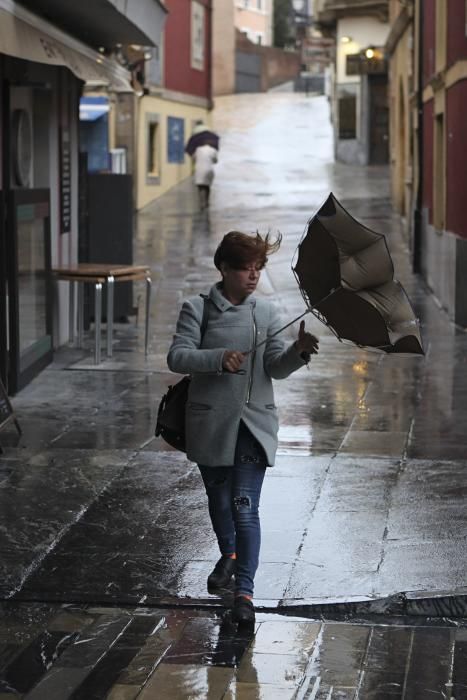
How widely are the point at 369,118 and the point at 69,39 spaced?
28.5m

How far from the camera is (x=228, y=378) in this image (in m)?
5.91

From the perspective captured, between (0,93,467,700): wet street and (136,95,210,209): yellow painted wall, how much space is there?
21066mm

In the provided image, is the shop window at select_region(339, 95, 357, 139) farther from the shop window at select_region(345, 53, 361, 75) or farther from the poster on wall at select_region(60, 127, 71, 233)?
the poster on wall at select_region(60, 127, 71, 233)

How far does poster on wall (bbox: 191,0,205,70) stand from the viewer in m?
40.9

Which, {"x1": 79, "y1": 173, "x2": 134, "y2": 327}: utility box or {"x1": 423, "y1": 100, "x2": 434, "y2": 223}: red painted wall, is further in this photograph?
{"x1": 423, "y1": 100, "x2": 434, "y2": 223}: red painted wall

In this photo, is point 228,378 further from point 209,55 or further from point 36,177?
point 209,55

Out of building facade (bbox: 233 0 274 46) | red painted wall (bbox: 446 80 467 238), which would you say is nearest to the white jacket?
red painted wall (bbox: 446 80 467 238)

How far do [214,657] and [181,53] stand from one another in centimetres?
3555

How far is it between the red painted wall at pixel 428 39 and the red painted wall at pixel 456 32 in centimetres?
268

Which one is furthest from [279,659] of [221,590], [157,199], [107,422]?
[157,199]

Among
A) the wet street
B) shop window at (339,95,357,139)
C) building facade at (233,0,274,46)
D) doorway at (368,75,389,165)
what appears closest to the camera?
the wet street

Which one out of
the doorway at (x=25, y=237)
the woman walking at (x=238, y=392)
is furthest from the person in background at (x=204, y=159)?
the woman walking at (x=238, y=392)

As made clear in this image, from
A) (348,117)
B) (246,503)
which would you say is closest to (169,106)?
(348,117)

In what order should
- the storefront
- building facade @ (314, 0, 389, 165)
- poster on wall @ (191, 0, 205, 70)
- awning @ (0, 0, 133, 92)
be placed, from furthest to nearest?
poster on wall @ (191, 0, 205, 70) → building facade @ (314, 0, 389, 165) → the storefront → awning @ (0, 0, 133, 92)
